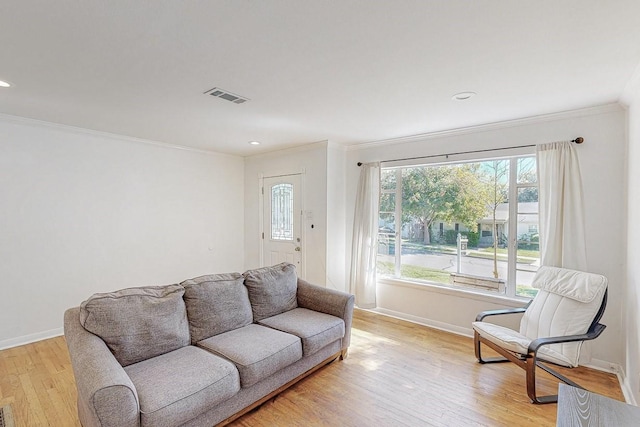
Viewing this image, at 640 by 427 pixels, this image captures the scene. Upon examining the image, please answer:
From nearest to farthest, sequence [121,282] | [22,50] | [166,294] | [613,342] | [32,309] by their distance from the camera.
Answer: [22,50] → [166,294] → [613,342] → [32,309] → [121,282]

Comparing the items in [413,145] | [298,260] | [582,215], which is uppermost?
[413,145]

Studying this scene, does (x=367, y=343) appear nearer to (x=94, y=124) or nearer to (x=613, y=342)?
(x=613, y=342)

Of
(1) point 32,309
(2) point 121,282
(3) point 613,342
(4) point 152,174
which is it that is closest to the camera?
(3) point 613,342

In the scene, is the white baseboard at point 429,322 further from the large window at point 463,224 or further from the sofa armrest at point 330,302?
the sofa armrest at point 330,302

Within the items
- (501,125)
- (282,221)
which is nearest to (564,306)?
(501,125)

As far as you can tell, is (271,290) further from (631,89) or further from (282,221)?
(631,89)

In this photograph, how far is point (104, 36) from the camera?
1732mm

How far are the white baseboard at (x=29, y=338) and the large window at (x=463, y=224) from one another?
4124mm

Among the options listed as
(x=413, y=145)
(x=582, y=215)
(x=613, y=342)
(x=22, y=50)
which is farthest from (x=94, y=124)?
(x=613, y=342)

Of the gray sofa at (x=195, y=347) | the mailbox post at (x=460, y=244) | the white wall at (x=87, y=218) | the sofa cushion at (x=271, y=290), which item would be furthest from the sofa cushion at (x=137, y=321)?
the mailbox post at (x=460, y=244)

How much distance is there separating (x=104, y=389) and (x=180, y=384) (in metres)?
0.40

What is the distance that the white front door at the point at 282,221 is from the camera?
477 cm

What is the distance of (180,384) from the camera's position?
1.79 m

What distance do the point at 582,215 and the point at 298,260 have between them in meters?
3.49
